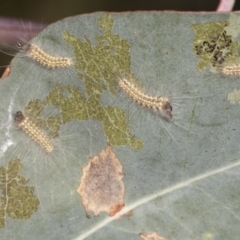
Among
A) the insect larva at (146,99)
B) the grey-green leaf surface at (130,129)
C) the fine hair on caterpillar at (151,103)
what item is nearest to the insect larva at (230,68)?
the grey-green leaf surface at (130,129)

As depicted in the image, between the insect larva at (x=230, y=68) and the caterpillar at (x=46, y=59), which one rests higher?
the insect larva at (x=230, y=68)

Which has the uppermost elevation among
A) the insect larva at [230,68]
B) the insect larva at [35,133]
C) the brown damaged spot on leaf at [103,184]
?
the insect larva at [230,68]

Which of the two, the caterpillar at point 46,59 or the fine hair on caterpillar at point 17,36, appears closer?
the caterpillar at point 46,59

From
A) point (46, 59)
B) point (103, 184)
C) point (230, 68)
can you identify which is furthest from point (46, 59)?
point (230, 68)

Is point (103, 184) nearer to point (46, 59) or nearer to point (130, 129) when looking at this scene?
point (130, 129)

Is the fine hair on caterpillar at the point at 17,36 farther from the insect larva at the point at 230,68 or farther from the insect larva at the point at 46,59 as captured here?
the insect larva at the point at 230,68
